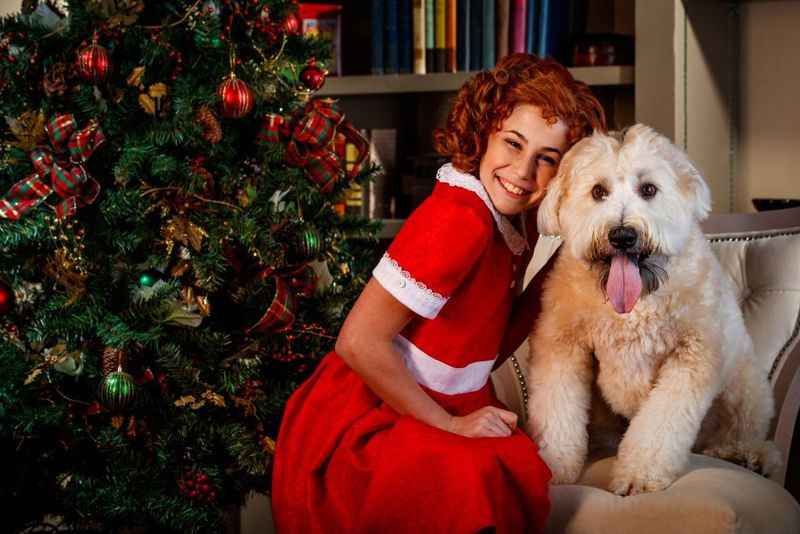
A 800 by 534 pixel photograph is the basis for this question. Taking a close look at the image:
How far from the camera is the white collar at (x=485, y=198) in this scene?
5.49 feet

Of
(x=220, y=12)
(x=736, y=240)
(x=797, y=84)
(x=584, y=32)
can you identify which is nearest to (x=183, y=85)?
(x=220, y=12)

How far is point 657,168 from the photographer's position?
1.60 metres

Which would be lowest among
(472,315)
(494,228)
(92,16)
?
(472,315)

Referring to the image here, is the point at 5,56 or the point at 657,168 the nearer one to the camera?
the point at 657,168

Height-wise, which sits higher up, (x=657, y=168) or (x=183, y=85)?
(x=183, y=85)

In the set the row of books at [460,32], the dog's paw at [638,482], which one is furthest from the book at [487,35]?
the dog's paw at [638,482]

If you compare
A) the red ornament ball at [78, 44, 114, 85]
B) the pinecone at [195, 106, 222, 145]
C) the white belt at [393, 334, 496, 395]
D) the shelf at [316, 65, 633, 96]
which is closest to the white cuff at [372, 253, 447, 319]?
the white belt at [393, 334, 496, 395]

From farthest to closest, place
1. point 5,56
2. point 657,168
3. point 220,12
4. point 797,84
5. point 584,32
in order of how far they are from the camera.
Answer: point 584,32
point 797,84
point 220,12
point 5,56
point 657,168

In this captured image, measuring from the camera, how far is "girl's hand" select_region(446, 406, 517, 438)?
5.30ft

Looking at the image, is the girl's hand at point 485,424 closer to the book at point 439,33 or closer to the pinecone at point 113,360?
the pinecone at point 113,360

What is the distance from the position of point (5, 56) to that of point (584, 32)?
1.94 meters

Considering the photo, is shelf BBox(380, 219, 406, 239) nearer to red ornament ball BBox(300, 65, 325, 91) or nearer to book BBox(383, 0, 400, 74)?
book BBox(383, 0, 400, 74)

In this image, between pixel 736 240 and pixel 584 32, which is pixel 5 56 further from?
pixel 584 32

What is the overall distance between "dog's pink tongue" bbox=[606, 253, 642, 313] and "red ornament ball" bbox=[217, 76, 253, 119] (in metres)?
0.90
